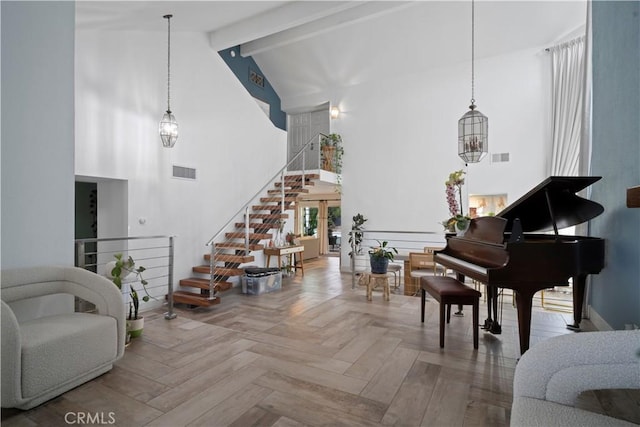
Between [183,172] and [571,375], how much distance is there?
16.7 ft

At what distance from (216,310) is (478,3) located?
666 centimetres

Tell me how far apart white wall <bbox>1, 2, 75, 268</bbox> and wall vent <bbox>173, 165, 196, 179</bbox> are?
2201 mm

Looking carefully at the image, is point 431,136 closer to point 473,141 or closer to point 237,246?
point 473,141

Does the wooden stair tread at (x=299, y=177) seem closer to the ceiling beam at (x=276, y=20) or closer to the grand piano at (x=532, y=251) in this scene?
the ceiling beam at (x=276, y=20)

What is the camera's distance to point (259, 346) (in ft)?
9.13

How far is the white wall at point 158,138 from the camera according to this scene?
151 inches

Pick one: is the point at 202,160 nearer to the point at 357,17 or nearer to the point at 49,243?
the point at 49,243

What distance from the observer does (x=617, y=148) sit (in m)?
2.71

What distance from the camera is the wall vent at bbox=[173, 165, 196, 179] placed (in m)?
4.82

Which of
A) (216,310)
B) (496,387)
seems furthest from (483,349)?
(216,310)

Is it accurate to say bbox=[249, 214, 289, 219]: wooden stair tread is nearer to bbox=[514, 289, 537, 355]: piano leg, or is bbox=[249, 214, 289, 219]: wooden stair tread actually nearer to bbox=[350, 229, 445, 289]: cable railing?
bbox=[350, 229, 445, 289]: cable railing

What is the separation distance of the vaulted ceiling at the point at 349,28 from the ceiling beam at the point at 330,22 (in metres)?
0.02

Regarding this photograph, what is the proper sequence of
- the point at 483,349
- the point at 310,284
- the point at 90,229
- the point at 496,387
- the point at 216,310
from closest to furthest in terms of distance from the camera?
the point at 496,387
the point at 483,349
the point at 216,310
the point at 90,229
the point at 310,284

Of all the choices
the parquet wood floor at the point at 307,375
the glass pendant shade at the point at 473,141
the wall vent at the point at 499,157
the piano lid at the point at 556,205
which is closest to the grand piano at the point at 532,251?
the piano lid at the point at 556,205
